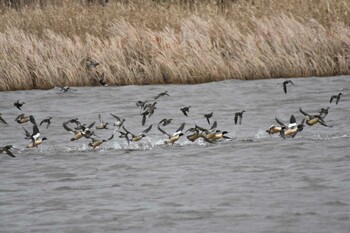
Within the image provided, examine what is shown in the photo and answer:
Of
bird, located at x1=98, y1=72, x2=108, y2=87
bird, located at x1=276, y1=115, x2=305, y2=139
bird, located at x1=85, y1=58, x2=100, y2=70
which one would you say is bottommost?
bird, located at x1=98, y1=72, x2=108, y2=87

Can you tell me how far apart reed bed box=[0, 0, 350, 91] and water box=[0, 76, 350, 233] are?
1.65 meters

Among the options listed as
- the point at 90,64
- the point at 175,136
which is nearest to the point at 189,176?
the point at 175,136

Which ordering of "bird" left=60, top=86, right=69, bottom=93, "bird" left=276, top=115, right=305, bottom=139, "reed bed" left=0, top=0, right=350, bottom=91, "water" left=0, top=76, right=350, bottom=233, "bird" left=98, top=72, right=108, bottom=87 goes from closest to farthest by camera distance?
"water" left=0, top=76, right=350, bottom=233 < "bird" left=276, top=115, right=305, bottom=139 < "bird" left=60, top=86, right=69, bottom=93 < "reed bed" left=0, top=0, right=350, bottom=91 < "bird" left=98, top=72, right=108, bottom=87

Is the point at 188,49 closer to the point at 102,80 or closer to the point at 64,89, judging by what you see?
the point at 102,80

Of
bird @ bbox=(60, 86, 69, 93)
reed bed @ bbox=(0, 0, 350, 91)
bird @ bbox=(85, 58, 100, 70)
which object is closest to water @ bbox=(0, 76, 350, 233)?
bird @ bbox=(60, 86, 69, 93)

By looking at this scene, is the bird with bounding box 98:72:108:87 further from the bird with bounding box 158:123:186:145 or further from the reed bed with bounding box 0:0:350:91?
the bird with bounding box 158:123:186:145

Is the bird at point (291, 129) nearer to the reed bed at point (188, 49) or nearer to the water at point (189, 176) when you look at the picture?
the water at point (189, 176)

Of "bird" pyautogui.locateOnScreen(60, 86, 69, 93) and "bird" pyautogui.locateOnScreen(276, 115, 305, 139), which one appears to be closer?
"bird" pyautogui.locateOnScreen(276, 115, 305, 139)

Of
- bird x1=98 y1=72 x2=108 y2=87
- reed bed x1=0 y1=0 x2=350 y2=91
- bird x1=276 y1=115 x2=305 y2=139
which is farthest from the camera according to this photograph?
bird x1=98 y1=72 x2=108 y2=87

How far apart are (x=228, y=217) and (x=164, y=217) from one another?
63cm

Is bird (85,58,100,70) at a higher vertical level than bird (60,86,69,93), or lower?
higher

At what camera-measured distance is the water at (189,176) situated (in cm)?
921

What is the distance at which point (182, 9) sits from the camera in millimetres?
24062

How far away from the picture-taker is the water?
9.21 m
